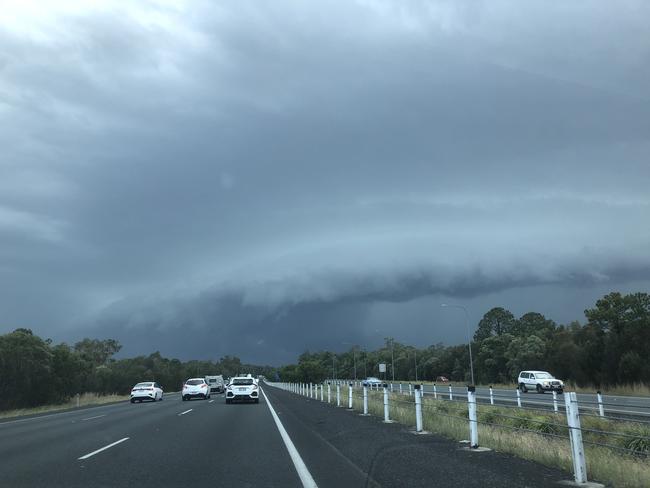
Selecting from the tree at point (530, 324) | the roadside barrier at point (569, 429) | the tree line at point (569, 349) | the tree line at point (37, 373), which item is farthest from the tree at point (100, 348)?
the roadside barrier at point (569, 429)

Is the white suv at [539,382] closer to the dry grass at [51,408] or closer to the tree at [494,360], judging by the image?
the dry grass at [51,408]

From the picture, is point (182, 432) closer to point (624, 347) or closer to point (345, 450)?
point (345, 450)

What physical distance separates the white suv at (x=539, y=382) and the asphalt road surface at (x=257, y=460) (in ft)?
108

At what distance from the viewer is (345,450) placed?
41.5 feet

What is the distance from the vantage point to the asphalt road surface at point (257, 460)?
9133 millimetres

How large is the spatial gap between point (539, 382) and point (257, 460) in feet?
135

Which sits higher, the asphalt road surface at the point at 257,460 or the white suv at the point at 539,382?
the white suv at the point at 539,382

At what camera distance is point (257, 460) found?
1142 centimetres

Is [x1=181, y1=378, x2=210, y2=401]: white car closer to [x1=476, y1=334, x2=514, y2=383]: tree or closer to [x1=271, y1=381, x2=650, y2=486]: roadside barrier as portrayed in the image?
[x1=271, y1=381, x2=650, y2=486]: roadside barrier

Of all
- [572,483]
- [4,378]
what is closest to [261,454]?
[572,483]

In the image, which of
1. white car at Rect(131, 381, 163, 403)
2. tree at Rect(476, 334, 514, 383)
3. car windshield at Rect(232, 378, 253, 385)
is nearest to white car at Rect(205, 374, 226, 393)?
white car at Rect(131, 381, 163, 403)

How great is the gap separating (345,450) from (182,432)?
6821 millimetres

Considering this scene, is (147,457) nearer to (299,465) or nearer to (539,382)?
(299,465)

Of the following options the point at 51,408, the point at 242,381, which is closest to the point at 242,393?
the point at 242,381
